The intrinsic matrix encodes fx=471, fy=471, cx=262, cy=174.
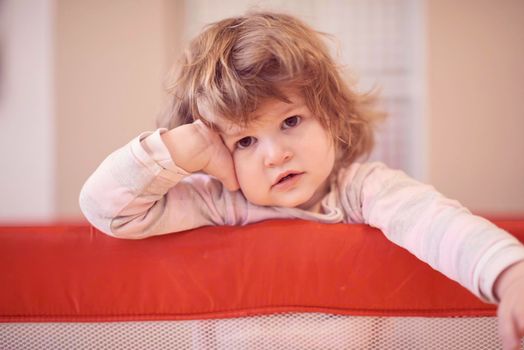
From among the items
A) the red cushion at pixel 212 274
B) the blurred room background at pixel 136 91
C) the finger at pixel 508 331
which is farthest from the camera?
the blurred room background at pixel 136 91

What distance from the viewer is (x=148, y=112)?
1.49 metres

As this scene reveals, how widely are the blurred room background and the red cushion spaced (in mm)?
1037

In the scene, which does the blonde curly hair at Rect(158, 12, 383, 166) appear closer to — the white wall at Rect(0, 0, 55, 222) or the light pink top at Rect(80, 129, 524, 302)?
the light pink top at Rect(80, 129, 524, 302)

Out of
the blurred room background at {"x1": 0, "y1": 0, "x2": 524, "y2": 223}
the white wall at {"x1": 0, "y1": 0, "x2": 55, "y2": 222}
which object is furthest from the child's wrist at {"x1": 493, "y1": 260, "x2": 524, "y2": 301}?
the white wall at {"x1": 0, "y1": 0, "x2": 55, "y2": 222}

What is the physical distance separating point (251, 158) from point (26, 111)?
4.12 feet

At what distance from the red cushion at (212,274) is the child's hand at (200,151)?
78mm

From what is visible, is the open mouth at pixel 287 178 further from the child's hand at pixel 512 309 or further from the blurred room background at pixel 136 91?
the blurred room background at pixel 136 91

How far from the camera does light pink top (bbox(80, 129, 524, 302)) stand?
360 mm

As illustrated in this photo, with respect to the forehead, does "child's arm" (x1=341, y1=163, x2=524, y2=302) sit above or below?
below

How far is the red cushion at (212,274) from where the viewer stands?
43cm

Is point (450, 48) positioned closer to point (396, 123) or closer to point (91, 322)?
point (396, 123)

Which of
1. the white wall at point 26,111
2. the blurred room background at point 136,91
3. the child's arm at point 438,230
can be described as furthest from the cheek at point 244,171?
the white wall at point 26,111

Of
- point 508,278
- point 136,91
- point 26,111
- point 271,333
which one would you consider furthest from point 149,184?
point 26,111

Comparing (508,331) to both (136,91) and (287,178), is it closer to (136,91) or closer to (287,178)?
(287,178)
